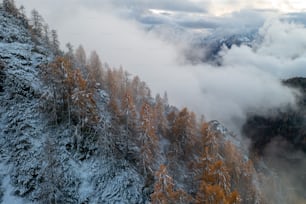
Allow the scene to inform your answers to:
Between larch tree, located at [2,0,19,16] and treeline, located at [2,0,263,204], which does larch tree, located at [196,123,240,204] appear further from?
larch tree, located at [2,0,19,16]

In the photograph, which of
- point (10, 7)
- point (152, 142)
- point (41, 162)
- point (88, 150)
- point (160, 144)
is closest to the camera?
point (41, 162)

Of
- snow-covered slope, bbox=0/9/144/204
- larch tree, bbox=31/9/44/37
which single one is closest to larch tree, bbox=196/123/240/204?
snow-covered slope, bbox=0/9/144/204

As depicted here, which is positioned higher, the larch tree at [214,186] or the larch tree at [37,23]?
the larch tree at [37,23]

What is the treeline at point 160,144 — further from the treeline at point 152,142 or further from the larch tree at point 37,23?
the larch tree at point 37,23

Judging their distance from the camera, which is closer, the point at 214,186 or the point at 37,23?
the point at 214,186

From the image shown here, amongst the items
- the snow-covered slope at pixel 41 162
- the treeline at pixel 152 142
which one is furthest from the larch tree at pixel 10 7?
the treeline at pixel 152 142

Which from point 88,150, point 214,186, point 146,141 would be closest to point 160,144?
point 146,141

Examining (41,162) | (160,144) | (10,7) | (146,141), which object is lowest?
(160,144)

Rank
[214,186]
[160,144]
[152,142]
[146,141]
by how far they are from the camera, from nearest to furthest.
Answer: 1. [214,186]
2. [146,141]
3. [152,142]
4. [160,144]

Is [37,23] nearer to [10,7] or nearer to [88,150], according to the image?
[10,7]
